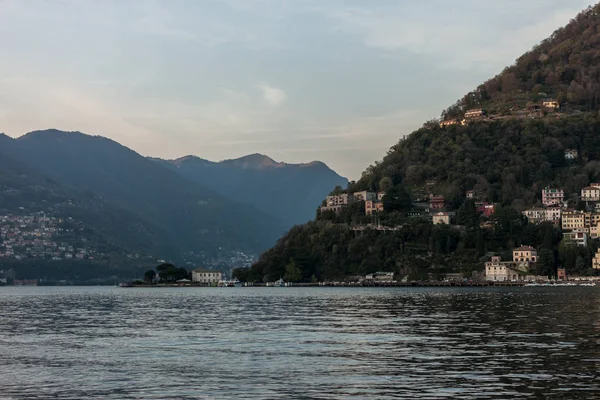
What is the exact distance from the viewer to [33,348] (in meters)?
55.7

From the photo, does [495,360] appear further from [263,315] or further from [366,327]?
[263,315]

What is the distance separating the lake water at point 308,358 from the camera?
38.2 metres

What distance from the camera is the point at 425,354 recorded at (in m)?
49.9

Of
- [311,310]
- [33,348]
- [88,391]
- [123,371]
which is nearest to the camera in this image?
[88,391]

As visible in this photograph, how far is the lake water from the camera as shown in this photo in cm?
3822

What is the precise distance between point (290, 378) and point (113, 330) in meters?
32.0

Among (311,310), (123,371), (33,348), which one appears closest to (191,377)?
(123,371)

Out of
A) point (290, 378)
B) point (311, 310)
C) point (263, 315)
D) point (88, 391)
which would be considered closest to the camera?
point (88, 391)

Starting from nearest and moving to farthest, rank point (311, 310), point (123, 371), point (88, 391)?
point (88, 391) < point (123, 371) < point (311, 310)

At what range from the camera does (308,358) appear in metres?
48.7

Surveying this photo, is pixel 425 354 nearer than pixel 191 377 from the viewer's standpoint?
No

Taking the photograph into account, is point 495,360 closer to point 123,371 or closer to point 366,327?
point 123,371

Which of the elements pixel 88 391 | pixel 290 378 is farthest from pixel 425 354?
pixel 88 391

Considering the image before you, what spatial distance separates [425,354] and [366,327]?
19.7m
